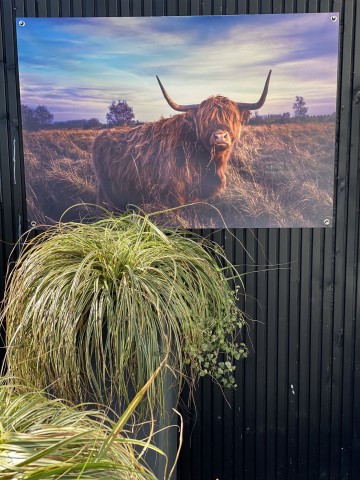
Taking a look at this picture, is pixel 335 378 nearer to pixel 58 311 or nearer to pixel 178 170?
pixel 178 170

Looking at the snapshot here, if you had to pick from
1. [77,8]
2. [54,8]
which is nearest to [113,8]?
[77,8]

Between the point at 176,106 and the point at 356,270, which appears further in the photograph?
the point at 356,270

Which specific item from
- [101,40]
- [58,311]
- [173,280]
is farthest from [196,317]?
[101,40]

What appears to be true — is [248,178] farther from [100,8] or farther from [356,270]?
[100,8]

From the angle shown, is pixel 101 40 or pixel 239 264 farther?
pixel 239 264

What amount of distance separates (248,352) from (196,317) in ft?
3.07

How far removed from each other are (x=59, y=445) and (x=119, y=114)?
76.2 inches

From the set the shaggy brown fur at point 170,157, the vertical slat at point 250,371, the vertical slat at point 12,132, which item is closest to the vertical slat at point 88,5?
the vertical slat at point 12,132

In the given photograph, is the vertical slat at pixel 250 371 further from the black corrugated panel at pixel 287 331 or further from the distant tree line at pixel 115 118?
the distant tree line at pixel 115 118

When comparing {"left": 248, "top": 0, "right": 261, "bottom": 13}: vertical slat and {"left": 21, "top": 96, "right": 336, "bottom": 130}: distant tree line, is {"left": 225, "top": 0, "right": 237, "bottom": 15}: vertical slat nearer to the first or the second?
{"left": 248, "top": 0, "right": 261, "bottom": 13}: vertical slat

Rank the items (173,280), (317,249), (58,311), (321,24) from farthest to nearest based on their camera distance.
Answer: (317,249)
(321,24)
(173,280)
(58,311)

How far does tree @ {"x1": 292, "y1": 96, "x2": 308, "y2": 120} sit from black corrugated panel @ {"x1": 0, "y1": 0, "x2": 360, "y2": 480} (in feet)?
0.60

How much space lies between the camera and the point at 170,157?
3.00 metres

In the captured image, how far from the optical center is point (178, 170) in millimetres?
3006
